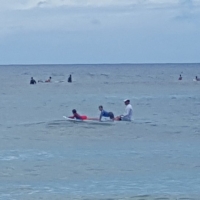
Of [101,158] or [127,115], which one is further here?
[127,115]

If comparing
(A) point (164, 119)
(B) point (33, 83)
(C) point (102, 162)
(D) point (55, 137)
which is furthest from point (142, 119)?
(B) point (33, 83)

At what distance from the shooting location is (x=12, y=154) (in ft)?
84.4

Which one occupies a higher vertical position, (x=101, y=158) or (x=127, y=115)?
(x=127, y=115)

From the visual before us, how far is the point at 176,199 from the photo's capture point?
1839 centimetres

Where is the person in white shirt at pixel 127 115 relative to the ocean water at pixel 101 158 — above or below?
above

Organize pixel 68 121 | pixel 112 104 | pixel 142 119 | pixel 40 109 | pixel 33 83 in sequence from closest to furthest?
pixel 68 121
pixel 142 119
pixel 40 109
pixel 112 104
pixel 33 83

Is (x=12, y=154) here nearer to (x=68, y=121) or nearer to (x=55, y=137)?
(x=55, y=137)

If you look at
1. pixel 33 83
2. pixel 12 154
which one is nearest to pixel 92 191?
pixel 12 154

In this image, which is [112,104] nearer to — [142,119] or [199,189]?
[142,119]

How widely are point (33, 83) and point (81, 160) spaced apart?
224 ft

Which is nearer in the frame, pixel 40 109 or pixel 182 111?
pixel 182 111

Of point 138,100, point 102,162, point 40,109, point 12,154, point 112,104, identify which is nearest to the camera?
point 102,162

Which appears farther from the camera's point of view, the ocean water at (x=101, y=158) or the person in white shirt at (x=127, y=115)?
the person in white shirt at (x=127, y=115)

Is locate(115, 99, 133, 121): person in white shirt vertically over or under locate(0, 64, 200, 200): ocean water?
over
